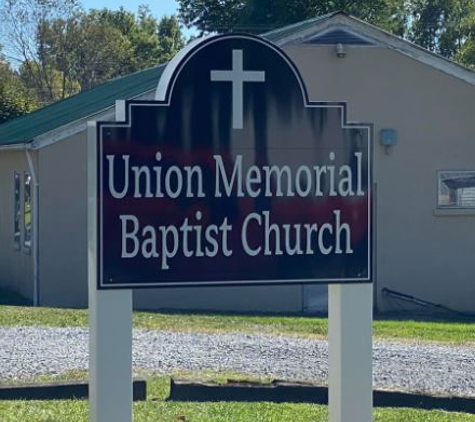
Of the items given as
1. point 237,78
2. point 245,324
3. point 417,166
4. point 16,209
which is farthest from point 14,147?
point 237,78

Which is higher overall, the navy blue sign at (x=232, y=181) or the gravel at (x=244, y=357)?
the navy blue sign at (x=232, y=181)

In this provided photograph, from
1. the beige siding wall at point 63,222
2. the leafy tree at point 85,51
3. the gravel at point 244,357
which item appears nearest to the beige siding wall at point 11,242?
the beige siding wall at point 63,222

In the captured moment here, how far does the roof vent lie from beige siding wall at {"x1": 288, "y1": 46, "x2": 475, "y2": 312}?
28cm

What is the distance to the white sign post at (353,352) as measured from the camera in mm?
6734

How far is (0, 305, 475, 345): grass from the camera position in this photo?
15.3 m

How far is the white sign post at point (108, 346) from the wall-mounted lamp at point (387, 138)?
46.5ft

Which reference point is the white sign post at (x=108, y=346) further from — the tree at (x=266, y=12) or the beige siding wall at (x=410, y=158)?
the tree at (x=266, y=12)

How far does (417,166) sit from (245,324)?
5.83m

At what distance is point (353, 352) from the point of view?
22.1ft

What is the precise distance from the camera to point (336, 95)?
2008cm

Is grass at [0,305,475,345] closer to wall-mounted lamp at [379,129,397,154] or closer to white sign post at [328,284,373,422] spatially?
wall-mounted lamp at [379,129,397,154]

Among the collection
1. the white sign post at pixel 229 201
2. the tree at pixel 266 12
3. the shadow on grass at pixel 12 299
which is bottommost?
the shadow on grass at pixel 12 299

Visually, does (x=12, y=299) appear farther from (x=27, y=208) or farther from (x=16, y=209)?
(x=16, y=209)

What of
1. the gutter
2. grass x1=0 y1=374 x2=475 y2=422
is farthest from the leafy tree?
grass x1=0 y1=374 x2=475 y2=422
